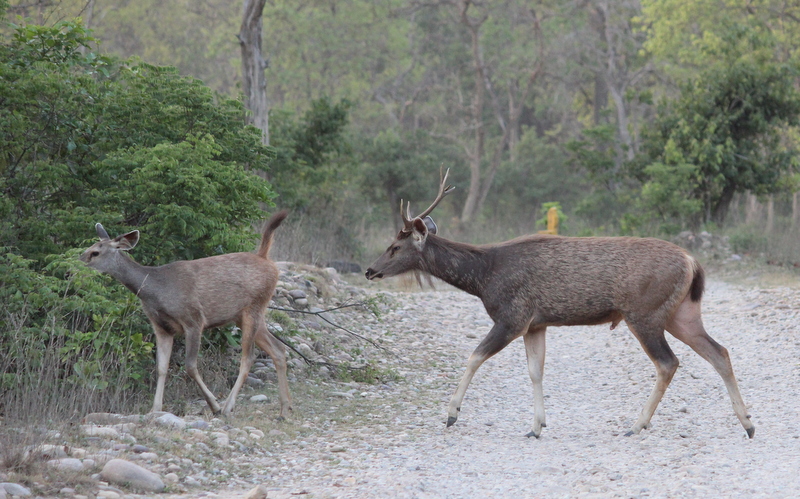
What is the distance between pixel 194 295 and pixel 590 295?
384 centimetres

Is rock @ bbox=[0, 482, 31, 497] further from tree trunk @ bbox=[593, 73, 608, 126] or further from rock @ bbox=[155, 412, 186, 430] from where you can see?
tree trunk @ bbox=[593, 73, 608, 126]

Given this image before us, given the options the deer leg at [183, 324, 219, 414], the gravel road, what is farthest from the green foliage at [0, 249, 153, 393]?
the gravel road

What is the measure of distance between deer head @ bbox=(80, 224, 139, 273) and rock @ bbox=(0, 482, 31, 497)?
3.06 m

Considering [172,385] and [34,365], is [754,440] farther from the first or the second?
[34,365]

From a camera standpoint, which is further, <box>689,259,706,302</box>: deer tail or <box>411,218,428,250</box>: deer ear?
<box>411,218,428,250</box>: deer ear

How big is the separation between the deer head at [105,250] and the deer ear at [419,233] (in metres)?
2.83

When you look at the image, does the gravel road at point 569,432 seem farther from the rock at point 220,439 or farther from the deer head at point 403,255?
the deer head at point 403,255

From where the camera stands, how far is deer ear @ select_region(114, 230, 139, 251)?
8.28 metres

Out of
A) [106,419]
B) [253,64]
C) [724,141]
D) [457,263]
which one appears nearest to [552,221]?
[724,141]

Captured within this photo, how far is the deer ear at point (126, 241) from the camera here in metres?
8.28

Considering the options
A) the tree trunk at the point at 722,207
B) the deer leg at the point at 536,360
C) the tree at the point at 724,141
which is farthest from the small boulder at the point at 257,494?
the tree trunk at the point at 722,207

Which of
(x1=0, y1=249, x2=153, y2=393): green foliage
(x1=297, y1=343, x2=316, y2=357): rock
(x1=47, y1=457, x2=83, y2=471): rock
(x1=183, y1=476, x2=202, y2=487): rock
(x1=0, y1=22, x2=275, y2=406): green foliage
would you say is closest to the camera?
(x1=47, y1=457, x2=83, y2=471): rock

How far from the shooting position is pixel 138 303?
8.72 meters

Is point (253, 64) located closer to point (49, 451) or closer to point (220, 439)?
point (220, 439)
